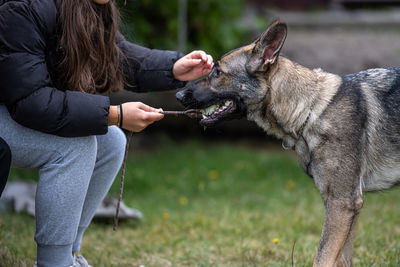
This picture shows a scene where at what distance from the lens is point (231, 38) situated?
318 inches

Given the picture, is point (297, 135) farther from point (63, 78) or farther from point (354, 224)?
point (63, 78)

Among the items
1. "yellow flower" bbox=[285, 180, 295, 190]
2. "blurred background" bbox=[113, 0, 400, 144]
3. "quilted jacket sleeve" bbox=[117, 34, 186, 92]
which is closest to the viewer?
"quilted jacket sleeve" bbox=[117, 34, 186, 92]

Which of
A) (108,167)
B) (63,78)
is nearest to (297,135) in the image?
(108,167)

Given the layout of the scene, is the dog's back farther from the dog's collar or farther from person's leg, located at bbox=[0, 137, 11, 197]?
person's leg, located at bbox=[0, 137, 11, 197]

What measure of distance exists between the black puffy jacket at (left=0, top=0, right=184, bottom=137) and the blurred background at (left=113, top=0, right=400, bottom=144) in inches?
166

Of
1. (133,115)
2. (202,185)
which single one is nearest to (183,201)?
(202,185)

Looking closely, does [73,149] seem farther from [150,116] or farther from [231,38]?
[231,38]

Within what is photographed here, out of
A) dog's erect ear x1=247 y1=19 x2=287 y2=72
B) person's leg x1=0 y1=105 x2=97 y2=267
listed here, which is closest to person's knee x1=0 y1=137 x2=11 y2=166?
person's leg x1=0 y1=105 x2=97 y2=267

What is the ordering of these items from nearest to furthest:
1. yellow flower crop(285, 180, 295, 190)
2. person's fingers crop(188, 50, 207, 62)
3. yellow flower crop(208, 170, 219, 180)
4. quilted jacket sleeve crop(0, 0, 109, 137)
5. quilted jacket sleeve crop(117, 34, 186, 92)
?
quilted jacket sleeve crop(0, 0, 109, 137), person's fingers crop(188, 50, 207, 62), quilted jacket sleeve crop(117, 34, 186, 92), yellow flower crop(285, 180, 295, 190), yellow flower crop(208, 170, 219, 180)

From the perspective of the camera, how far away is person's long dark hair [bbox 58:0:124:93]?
9.49 feet

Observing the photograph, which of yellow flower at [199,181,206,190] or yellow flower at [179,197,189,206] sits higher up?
yellow flower at [179,197,189,206]

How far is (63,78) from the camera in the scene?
2986mm

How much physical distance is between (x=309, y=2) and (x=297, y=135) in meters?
8.14

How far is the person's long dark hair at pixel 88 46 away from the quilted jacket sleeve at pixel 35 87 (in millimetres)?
143
